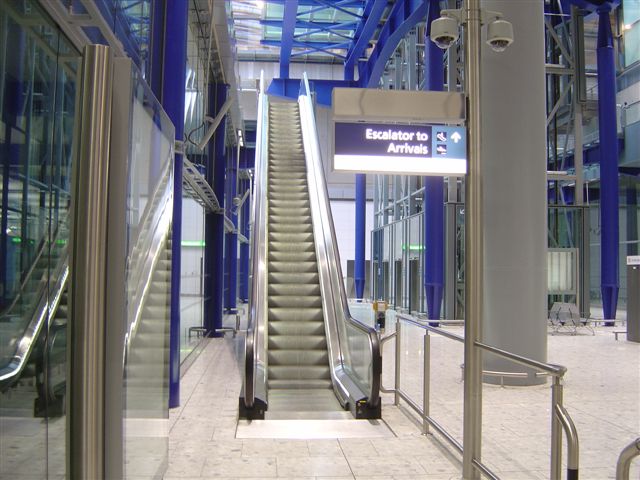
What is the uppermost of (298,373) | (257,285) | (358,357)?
(257,285)

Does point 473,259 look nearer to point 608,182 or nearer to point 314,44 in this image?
point 608,182

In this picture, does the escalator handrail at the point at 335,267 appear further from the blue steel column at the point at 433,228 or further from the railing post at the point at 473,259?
the blue steel column at the point at 433,228

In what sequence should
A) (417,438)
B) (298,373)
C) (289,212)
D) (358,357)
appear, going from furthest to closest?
(289,212)
(298,373)
(358,357)
(417,438)

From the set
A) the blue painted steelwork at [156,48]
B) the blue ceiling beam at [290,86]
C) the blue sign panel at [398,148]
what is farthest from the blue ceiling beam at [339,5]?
the blue sign panel at [398,148]

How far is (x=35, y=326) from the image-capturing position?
10.1ft

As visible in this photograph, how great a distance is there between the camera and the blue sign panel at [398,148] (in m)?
5.43

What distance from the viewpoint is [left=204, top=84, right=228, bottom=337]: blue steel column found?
14047mm

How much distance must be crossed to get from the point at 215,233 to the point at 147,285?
36.2ft

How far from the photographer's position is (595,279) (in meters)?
29.3

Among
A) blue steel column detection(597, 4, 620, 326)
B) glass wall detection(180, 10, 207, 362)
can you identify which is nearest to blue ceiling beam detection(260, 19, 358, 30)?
blue steel column detection(597, 4, 620, 326)

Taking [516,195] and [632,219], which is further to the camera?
[632,219]

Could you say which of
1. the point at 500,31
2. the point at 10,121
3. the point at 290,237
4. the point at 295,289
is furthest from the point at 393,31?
the point at 10,121

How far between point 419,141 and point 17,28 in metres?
3.51

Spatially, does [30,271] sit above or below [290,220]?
below
